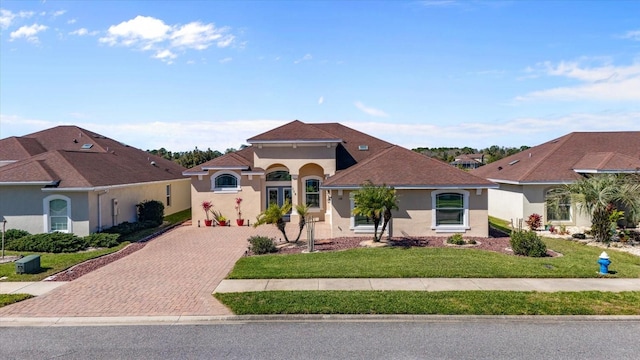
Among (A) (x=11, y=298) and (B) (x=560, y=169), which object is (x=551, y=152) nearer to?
(B) (x=560, y=169)

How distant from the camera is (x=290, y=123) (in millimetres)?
26141

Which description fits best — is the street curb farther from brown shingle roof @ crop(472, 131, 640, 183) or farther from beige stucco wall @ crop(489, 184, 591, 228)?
brown shingle roof @ crop(472, 131, 640, 183)

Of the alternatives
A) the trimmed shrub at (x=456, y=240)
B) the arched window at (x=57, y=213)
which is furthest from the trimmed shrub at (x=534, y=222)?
the arched window at (x=57, y=213)

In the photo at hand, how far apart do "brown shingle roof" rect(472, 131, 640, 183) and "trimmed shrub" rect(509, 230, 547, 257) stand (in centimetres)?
819

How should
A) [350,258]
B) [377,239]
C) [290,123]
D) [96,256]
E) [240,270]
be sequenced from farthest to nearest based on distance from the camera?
[290,123], [377,239], [96,256], [350,258], [240,270]

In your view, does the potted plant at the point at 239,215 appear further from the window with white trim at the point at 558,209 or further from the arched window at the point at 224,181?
the window with white trim at the point at 558,209

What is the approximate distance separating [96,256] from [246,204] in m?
10.2

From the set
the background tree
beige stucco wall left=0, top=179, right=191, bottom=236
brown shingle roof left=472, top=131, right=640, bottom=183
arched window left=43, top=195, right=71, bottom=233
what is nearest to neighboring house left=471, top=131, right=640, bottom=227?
brown shingle roof left=472, top=131, right=640, bottom=183

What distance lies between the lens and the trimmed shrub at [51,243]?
1686cm

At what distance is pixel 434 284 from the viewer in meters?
11.5

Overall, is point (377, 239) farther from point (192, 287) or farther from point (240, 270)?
point (192, 287)

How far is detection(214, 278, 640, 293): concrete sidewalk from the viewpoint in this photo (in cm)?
1112

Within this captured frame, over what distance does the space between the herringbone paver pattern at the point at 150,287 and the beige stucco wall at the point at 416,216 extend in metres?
5.05

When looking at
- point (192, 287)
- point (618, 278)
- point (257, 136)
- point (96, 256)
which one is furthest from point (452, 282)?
point (257, 136)
